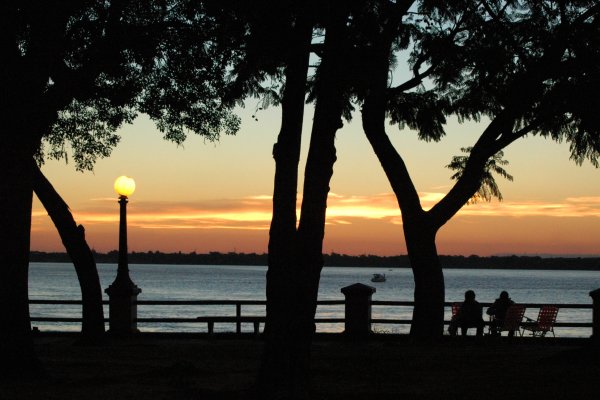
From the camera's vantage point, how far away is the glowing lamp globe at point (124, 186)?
2228 centimetres

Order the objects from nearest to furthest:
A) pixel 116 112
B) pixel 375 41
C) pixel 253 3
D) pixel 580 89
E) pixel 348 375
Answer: pixel 253 3 < pixel 348 375 < pixel 375 41 < pixel 580 89 < pixel 116 112

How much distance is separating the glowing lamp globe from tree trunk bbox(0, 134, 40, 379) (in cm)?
788

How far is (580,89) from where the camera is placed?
834 inches

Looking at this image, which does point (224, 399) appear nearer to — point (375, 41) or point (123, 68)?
point (375, 41)

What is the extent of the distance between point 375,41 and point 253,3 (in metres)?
3.19

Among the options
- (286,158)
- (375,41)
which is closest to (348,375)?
(286,158)

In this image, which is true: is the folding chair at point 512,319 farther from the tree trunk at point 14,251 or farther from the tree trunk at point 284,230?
the tree trunk at point 14,251

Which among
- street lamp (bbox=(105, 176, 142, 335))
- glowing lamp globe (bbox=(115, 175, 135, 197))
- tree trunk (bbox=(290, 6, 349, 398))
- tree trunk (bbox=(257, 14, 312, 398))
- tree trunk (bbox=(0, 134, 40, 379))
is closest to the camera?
tree trunk (bbox=(257, 14, 312, 398))

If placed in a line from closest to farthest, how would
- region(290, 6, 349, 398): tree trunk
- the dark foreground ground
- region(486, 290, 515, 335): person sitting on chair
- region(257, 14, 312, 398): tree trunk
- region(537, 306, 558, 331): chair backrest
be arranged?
region(257, 14, 312, 398): tree trunk
region(290, 6, 349, 398): tree trunk
the dark foreground ground
region(486, 290, 515, 335): person sitting on chair
region(537, 306, 558, 331): chair backrest

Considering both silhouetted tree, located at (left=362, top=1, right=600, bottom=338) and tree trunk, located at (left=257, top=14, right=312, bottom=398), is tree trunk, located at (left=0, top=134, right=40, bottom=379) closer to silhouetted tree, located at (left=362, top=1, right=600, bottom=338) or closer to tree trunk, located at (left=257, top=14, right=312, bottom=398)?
tree trunk, located at (left=257, top=14, right=312, bottom=398)

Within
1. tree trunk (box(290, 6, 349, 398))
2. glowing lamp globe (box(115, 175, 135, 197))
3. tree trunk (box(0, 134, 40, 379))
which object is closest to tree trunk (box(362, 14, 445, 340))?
glowing lamp globe (box(115, 175, 135, 197))

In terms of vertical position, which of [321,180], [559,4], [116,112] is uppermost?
[559,4]

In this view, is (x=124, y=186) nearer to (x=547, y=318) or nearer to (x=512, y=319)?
(x=512, y=319)

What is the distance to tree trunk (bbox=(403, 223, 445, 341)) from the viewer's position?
2212 cm
